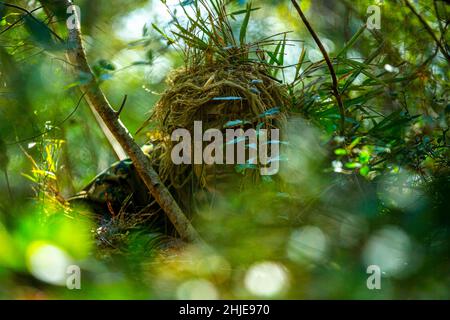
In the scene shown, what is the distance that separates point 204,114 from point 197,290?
90 cm

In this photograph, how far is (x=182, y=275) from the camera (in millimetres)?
546

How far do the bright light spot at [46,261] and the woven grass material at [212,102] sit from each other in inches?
35.2

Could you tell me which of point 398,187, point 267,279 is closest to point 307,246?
point 267,279

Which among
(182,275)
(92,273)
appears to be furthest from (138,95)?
(92,273)

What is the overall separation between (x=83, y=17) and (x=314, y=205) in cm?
128

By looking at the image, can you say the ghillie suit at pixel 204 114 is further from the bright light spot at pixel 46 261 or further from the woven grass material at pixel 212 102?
the bright light spot at pixel 46 261

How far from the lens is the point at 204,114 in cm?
135

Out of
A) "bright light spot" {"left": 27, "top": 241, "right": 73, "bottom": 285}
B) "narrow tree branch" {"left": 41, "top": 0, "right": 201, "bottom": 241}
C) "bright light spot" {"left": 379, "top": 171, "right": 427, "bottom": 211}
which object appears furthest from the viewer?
"narrow tree branch" {"left": 41, "top": 0, "right": 201, "bottom": 241}

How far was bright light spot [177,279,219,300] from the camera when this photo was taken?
482 mm

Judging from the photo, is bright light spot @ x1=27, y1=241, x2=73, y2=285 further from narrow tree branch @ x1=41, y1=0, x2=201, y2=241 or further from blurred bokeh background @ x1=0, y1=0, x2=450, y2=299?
narrow tree branch @ x1=41, y1=0, x2=201, y2=241

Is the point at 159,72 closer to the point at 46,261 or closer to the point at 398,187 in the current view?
the point at 398,187

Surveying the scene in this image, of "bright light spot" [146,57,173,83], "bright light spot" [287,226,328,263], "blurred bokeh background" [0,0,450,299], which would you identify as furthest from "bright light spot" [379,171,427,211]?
"bright light spot" [146,57,173,83]

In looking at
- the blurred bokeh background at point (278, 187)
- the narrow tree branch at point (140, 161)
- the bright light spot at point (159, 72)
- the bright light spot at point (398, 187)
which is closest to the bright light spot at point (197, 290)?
the blurred bokeh background at point (278, 187)
